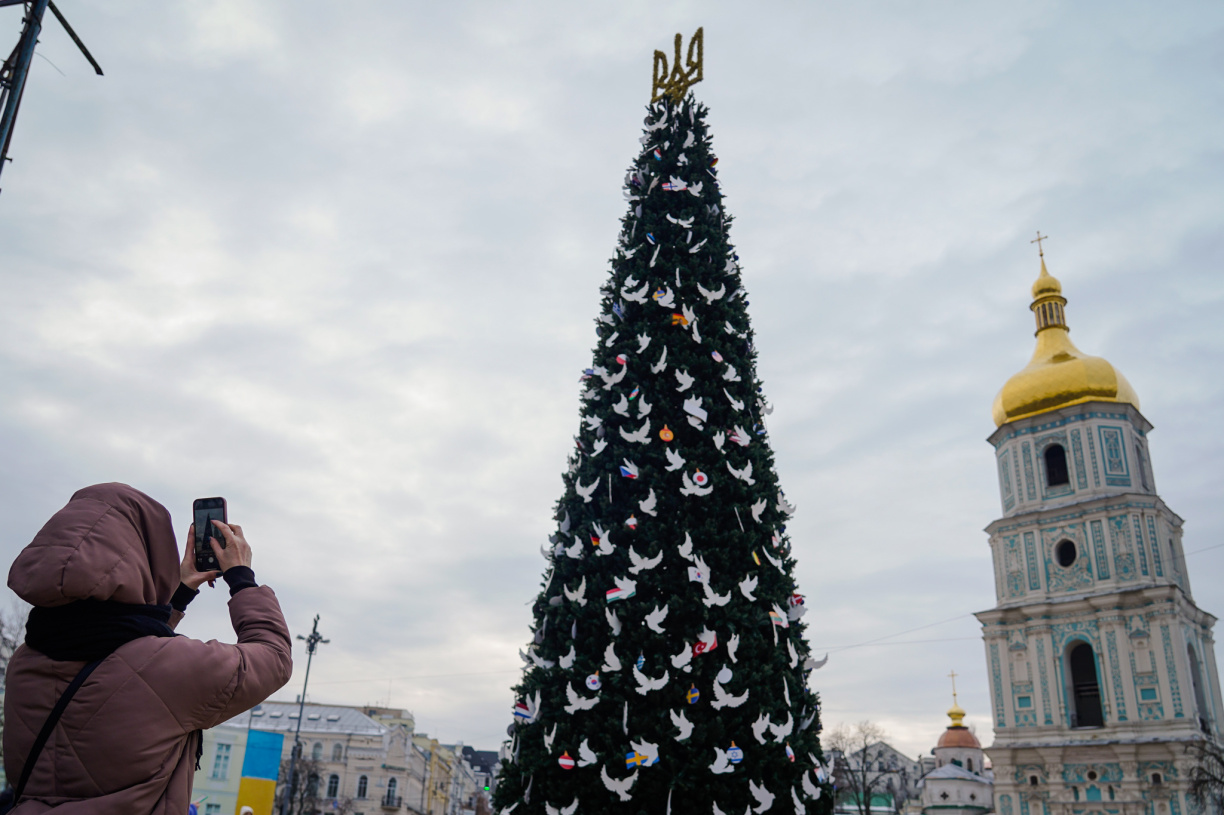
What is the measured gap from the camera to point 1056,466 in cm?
4006

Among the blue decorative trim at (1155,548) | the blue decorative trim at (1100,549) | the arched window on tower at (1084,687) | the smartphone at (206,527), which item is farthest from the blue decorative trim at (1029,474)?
the smartphone at (206,527)

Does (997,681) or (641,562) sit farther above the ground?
(997,681)

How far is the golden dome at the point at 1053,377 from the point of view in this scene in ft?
129

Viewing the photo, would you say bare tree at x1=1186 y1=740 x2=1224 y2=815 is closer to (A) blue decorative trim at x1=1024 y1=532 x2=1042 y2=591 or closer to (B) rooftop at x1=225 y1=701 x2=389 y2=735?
(A) blue decorative trim at x1=1024 y1=532 x2=1042 y2=591

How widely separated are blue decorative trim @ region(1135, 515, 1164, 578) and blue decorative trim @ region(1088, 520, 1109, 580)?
1476 millimetres

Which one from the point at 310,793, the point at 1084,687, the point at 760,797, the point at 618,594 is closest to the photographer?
the point at 760,797

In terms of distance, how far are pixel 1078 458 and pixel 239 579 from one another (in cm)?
4246

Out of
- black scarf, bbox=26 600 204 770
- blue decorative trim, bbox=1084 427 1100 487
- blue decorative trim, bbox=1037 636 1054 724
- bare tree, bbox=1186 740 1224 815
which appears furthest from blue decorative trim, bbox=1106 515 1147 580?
black scarf, bbox=26 600 204 770

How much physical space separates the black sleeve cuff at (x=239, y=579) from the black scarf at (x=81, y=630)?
368 mm

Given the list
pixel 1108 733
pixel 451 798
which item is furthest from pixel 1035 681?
pixel 451 798

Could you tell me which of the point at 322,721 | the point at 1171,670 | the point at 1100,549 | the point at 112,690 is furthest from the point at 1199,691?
the point at 322,721

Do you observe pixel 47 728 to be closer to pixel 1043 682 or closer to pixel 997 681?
pixel 1043 682

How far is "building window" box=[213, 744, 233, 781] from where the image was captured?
34.4 meters

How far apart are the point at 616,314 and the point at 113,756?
7529mm
